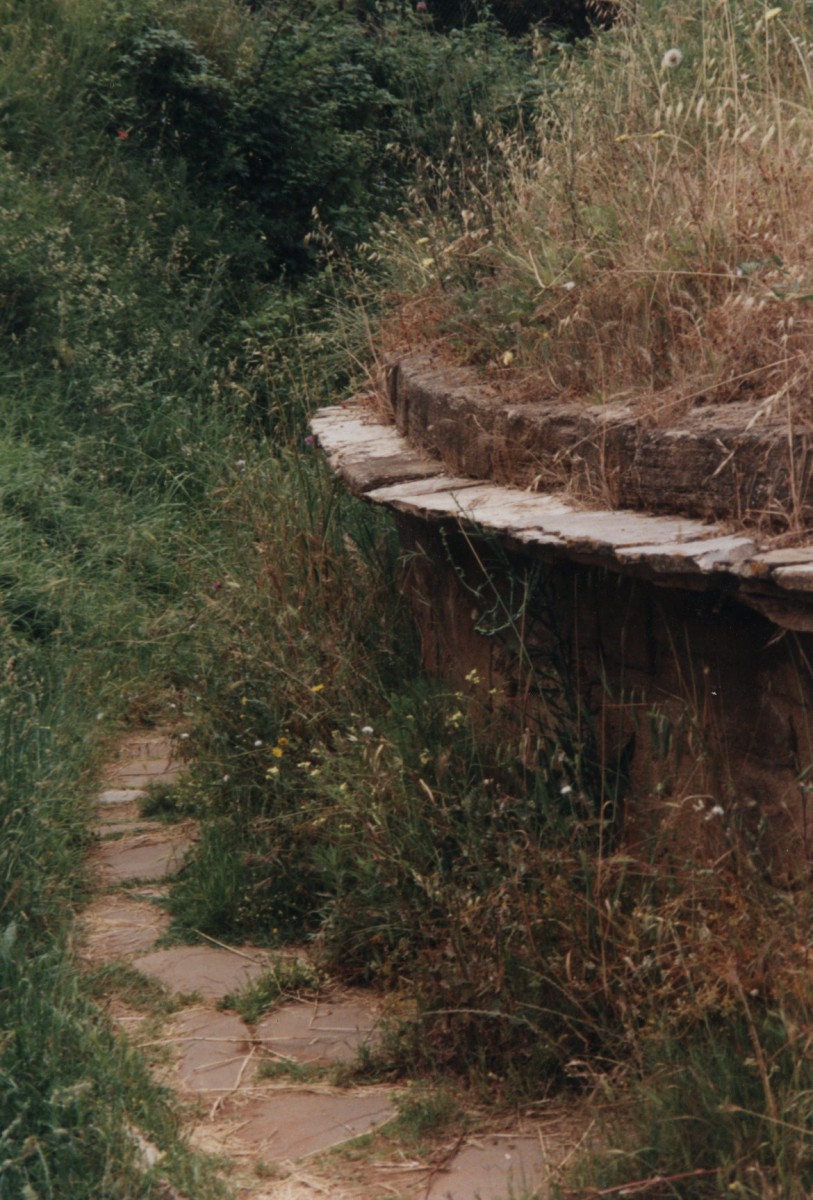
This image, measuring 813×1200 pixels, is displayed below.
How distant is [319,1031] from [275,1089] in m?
0.26

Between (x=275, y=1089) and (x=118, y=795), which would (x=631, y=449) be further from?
(x=118, y=795)

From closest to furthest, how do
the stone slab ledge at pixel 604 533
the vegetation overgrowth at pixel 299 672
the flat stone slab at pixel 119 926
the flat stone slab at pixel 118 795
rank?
the stone slab ledge at pixel 604 533, the vegetation overgrowth at pixel 299 672, the flat stone slab at pixel 119 926, the flat stone slab at pixel 118 795

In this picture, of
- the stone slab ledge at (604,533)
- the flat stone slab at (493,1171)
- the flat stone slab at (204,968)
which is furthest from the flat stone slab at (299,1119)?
the stone slab ledge at (604,533)

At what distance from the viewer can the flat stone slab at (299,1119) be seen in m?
2.83

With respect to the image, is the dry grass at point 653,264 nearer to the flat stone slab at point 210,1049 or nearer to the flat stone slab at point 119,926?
the flat stone slab at point 210,1049

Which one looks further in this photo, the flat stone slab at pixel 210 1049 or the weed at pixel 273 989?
the weed at pixel 273 989

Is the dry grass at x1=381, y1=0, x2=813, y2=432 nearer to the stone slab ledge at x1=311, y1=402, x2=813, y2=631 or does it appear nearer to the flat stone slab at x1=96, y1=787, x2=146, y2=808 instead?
the stone slab ledge at x1=311, y1=402, x2=813, y2=631

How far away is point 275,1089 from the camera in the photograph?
3090 mm

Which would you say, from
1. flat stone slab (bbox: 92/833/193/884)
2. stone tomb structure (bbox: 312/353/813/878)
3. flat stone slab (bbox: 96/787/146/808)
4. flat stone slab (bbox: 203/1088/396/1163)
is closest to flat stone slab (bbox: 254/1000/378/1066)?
flat stone slab (bbox: 203/1088/396/1163)

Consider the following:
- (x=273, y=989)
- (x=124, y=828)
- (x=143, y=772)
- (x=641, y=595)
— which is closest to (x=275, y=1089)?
(x=273, y=989)

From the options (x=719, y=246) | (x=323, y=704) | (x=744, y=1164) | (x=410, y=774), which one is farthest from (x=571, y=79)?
(x=744, y=1164)

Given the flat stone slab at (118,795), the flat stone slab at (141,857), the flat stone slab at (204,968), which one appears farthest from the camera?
the flat stone slab at (118,795)

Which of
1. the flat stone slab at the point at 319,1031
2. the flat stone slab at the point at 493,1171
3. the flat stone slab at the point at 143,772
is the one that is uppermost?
the flat stone slab at the point at 493,1171

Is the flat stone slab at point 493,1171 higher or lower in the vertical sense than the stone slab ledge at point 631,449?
lower
